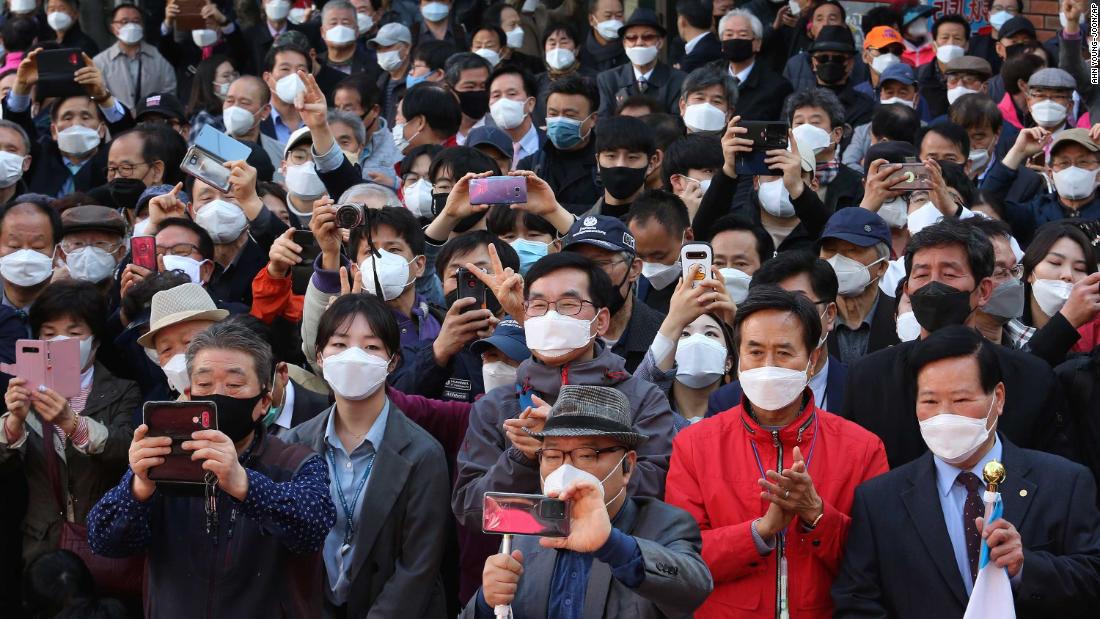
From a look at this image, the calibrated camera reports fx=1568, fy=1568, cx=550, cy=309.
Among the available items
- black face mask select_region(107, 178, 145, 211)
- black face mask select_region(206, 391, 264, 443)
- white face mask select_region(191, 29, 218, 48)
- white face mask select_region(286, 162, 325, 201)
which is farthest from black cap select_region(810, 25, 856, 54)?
black face mask select_region(206, 391, 264, 443)

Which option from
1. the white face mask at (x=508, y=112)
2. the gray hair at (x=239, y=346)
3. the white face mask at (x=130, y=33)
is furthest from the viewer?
the white face mask at (x=130, y=33)

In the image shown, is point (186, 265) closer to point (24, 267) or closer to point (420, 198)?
point (24, 267)

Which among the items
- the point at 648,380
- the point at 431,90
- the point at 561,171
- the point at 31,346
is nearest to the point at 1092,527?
the point at 648,380

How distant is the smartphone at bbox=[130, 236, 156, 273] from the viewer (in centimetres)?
745

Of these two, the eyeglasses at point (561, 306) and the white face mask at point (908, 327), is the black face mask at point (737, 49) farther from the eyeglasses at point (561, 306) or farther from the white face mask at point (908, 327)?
the eyeglasses at point (561, 306)

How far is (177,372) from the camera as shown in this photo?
6285mm

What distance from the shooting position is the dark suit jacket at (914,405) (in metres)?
5.68

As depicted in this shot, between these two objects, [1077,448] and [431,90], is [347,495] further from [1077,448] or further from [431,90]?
[431,90]

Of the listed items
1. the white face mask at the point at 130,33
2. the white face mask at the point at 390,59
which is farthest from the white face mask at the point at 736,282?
the white face mask at the point at 130,33

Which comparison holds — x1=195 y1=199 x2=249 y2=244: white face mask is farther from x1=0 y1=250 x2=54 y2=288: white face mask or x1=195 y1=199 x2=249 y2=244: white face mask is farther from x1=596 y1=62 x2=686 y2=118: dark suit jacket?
x1=596 y1=62 x2=686 y2=118: dark suit jacket

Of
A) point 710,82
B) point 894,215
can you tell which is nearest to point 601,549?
point 894,215

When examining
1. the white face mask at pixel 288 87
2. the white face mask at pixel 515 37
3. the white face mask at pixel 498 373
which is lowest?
the white face mask at pixel 498 373

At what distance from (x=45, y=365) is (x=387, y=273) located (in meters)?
1.68

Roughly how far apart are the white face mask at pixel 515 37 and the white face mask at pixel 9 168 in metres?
Answer: 5.27
